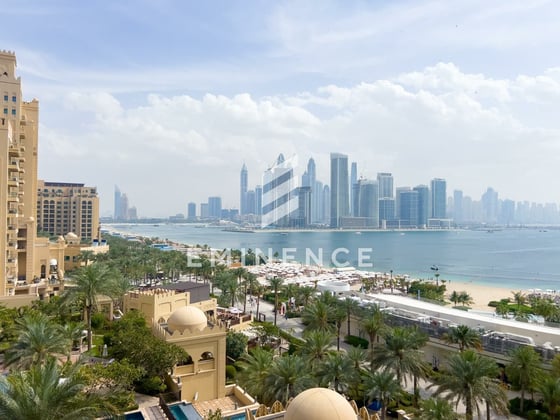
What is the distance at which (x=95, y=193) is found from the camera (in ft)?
315

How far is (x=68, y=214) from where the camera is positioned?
289ft

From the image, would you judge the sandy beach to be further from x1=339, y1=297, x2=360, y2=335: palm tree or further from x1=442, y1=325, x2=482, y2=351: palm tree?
x1=442, y1=325, x2=482, y2=351: palm tree

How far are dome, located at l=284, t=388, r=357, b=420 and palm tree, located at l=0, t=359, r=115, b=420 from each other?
499 cm

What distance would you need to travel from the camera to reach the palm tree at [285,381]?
1648 cm

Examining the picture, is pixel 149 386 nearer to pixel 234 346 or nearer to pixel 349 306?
pixel 234 346

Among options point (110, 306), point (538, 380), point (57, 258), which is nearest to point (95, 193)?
point (57, 258)

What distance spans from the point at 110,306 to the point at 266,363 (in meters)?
16.5

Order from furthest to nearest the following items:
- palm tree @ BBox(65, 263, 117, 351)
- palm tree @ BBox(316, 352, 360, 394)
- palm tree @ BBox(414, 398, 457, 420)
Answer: palm tree @ BBox(65, 263, 117, 351) → palm tree @ BBox(316, 352, 360, 394) → palm tree @ BBox(414, 398, 457, 420)

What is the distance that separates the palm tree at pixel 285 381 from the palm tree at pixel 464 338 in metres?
11.4

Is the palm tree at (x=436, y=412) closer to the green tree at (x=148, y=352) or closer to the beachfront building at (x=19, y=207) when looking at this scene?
the green tree at (x=148, y=352)

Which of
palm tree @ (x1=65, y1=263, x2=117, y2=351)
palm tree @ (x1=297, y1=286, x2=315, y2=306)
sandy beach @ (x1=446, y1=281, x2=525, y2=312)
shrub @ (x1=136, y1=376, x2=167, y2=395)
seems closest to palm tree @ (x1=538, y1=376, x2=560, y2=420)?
shrub @ (x1=136, y1=376, x2=167, y2=395)

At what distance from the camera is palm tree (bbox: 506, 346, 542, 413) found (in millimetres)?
20266

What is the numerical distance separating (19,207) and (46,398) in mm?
32655

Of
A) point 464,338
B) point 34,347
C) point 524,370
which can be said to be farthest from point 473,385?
point 34,347
